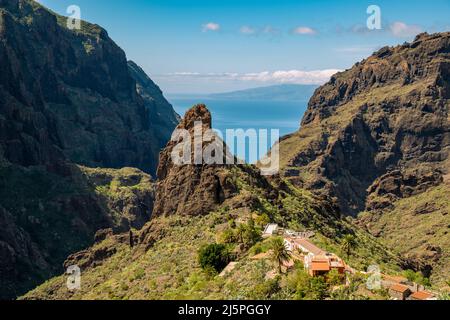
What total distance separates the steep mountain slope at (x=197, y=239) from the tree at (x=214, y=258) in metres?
1.40

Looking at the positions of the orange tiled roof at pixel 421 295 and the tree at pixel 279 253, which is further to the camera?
the tree at pixel 279 253

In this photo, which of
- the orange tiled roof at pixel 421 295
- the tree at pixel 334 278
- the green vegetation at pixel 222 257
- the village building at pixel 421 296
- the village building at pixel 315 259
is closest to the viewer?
the village building at pixel 421 296

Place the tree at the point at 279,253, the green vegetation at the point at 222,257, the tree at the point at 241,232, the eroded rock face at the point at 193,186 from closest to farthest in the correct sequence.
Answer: the green vegetation at the point at 222,257 → the tree at the point at 279,253 → the tree at the point at 241,232 → the eroded rock face at the point at 193,186

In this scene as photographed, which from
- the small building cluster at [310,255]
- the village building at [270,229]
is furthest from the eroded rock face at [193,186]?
the small building cluster at [310,255]

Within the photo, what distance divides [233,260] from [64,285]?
57.2 metres

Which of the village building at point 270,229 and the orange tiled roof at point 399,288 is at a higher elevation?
the village building at point 270,229

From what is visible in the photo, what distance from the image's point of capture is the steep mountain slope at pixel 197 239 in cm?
8425

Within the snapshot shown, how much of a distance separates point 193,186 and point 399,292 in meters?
52.1

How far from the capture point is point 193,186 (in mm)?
113000

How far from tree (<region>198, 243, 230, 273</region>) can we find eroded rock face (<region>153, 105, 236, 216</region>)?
79.7 feet

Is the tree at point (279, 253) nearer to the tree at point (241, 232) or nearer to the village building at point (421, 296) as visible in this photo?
the village building at point (421, 296)

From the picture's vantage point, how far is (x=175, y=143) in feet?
394

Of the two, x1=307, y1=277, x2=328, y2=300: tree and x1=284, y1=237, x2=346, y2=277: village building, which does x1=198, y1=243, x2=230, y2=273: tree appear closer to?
x1=284, y1=237, x2=346, y2=277: village building
